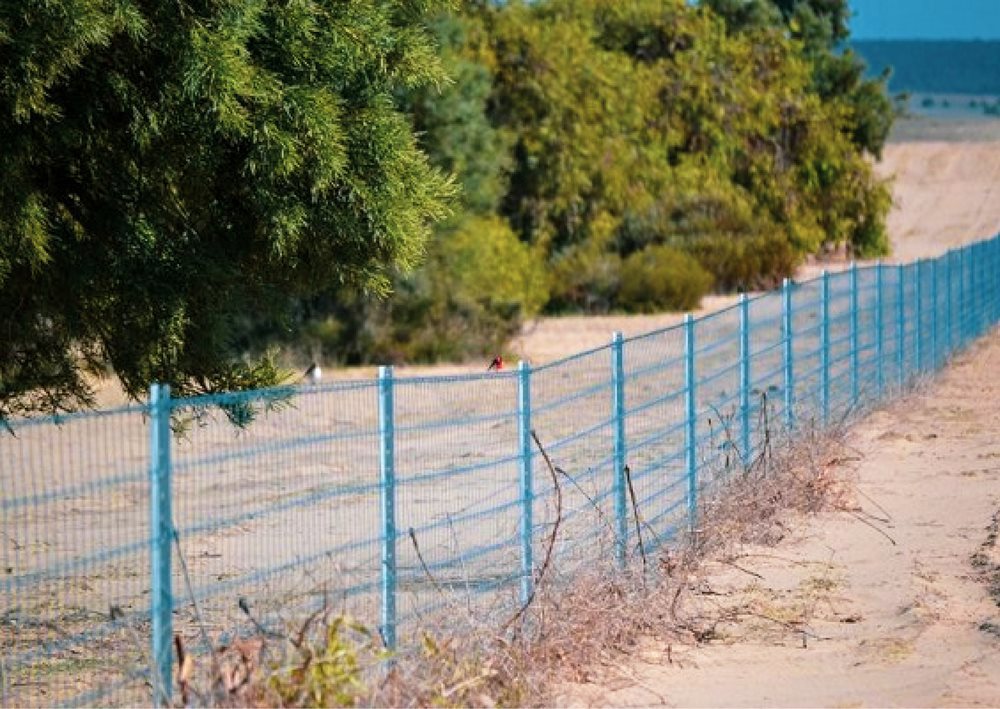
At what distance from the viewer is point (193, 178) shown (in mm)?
12258

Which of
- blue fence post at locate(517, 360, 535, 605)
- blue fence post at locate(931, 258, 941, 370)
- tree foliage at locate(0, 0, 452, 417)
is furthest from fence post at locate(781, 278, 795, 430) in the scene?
blue fence post at locate(931, 258, 941, 370)

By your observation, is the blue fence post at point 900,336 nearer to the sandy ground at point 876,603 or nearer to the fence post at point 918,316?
the fence post at point 918,316

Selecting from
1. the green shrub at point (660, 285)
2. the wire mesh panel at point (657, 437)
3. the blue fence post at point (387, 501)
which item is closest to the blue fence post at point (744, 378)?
the wire mesh panel at point (657, 437)

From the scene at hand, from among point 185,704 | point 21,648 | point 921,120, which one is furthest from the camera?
point 921,120

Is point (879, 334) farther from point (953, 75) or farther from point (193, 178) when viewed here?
point (953, 75)

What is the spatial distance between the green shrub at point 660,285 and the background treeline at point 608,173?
41 mm

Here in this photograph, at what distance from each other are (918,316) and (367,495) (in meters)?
9.40

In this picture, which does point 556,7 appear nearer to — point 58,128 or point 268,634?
point 58,128

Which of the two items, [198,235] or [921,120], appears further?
[921,120]

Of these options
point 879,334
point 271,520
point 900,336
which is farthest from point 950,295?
point 271,520

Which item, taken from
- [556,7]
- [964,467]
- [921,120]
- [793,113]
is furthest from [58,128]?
[921,120]

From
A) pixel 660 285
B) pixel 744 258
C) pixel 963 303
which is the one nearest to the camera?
pixel 963 303

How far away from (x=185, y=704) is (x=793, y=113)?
48.2 meters

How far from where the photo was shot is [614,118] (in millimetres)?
45500
